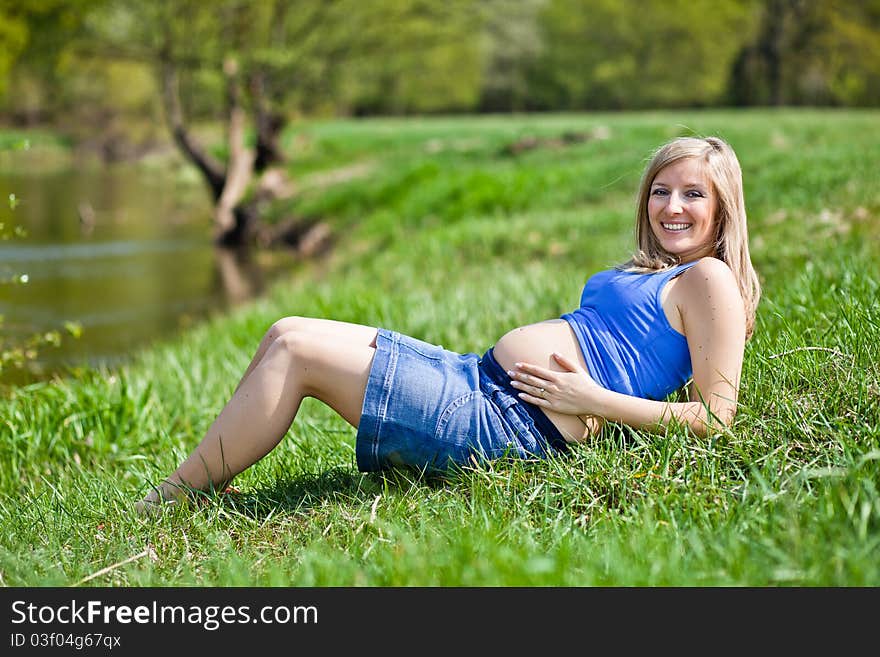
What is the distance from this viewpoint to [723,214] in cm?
320

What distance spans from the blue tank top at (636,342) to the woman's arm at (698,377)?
0.25ft

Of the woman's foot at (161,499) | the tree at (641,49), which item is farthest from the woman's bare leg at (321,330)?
the tree at (641,49)

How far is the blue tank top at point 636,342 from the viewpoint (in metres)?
3.00

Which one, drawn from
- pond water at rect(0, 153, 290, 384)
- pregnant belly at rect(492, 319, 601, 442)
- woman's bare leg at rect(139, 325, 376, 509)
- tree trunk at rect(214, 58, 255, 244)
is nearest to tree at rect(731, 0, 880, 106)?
tree trunk at rect(214, 58, 255, 244)

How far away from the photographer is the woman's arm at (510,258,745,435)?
9.43 ft

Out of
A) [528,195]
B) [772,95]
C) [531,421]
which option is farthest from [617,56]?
[531,421]

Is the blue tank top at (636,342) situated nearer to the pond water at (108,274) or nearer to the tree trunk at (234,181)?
the pond water at (108,274)

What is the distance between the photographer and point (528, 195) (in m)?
12.5

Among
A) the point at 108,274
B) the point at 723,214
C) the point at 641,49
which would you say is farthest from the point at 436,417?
the point at 641,49

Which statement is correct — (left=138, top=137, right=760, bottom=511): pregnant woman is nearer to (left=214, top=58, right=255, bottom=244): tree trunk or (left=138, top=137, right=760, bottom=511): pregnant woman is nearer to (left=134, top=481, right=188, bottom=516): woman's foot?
(left=134, top=481, right=188, bottom=516): woman's foot

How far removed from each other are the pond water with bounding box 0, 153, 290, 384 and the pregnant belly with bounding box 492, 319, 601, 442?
7.45 feet

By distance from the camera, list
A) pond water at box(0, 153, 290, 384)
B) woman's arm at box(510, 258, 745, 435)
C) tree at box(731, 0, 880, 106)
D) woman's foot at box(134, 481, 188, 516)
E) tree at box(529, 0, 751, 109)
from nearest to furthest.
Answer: woman's arm at box(510, 258, 745, 435)
woman's foot at box(134, 481, 188, 516)
pond water at box(0, 153, 290, 384)
tree at box(731, 0, 880, 106)
tree at box(529, 0, 751, 109)
